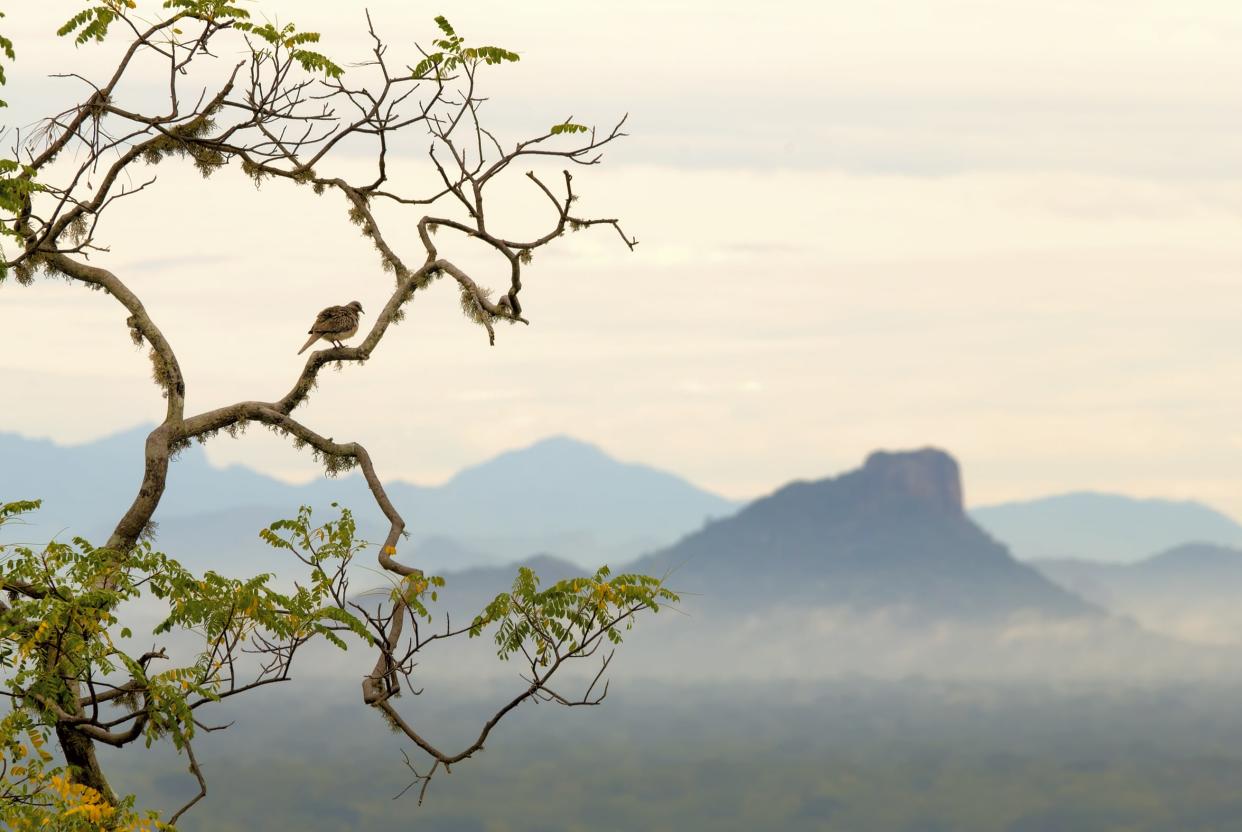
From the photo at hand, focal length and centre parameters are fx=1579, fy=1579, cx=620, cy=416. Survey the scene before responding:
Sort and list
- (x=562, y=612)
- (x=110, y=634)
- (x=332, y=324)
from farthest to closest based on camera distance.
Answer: (x=332, y=324)
(x=562, y=612)
(x=110, y=634)

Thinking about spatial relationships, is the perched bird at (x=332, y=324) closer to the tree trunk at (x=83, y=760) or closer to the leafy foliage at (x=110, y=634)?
the leafy foliage at (x=110, y=634)

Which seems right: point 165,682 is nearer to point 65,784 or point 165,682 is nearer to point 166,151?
point 65,784

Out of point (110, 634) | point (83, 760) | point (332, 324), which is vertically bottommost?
point (83, 760)

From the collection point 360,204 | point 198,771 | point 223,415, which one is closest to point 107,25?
point 360,204

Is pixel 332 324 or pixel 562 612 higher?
pixel 332 324

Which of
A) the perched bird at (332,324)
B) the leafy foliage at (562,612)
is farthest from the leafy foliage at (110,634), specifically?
the perched bird at (332,324)

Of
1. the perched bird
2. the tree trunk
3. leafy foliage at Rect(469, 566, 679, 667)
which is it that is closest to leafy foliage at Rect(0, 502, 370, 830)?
the tree trunk

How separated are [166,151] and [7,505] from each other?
5.16 meters

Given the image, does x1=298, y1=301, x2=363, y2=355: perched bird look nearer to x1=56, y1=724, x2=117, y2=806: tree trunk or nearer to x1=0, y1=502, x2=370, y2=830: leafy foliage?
x1=0, y1=502, x2=370, y2=830: leafy foliage

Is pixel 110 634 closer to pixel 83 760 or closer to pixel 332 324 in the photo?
pixel 83 760

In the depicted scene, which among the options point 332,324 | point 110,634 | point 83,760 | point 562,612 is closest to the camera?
point 110,634

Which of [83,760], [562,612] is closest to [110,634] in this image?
[83,760]

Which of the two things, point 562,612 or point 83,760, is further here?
point 83,760

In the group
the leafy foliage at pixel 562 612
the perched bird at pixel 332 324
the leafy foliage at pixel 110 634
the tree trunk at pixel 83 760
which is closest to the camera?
the leafy foliage at pixel 110 634
